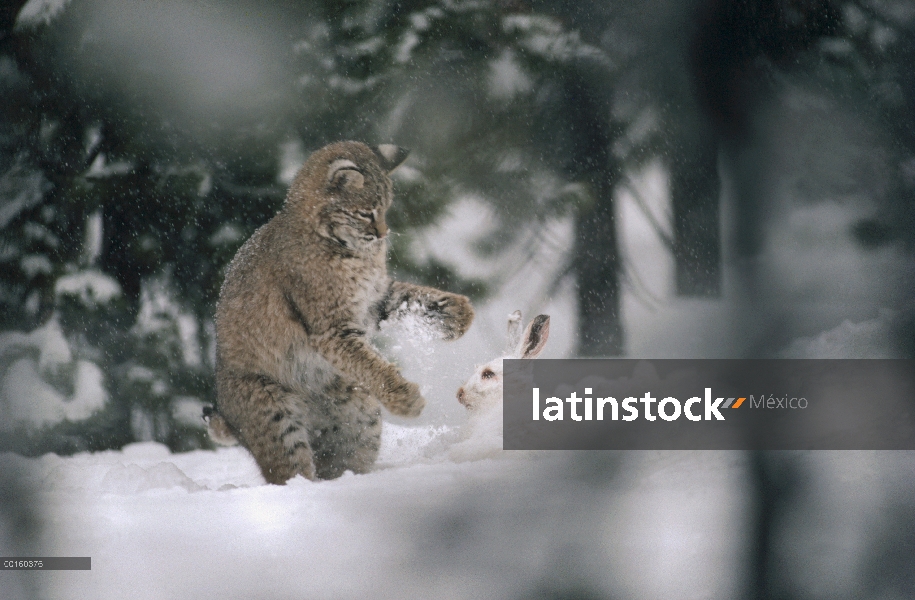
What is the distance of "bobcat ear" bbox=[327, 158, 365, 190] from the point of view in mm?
1368

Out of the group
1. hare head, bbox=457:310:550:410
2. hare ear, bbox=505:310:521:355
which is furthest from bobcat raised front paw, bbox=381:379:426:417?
hare ear, bbox=505:310:521:355

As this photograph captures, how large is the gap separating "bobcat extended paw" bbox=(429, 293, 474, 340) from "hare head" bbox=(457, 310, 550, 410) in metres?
0.12

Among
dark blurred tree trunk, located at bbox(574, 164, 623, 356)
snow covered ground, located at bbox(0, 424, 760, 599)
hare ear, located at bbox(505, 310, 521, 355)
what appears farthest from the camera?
dark blurred tree trunk, located at bbox(574, 164, 623, 356)

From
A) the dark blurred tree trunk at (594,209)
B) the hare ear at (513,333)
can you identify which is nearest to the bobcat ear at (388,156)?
the hare ear at (513,333)

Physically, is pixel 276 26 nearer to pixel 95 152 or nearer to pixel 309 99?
pixel 309 99

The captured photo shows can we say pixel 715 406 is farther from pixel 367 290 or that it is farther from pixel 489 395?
pixel 367 290

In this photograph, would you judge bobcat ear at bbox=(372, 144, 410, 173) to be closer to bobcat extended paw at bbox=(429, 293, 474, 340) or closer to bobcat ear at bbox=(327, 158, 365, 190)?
bobcat ear at bbox=(327, 158, 365, 190)

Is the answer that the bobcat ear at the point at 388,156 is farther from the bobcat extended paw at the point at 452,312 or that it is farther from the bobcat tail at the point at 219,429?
the bobcat tail at the point at 219,429

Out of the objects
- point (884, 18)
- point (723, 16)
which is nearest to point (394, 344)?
point (723, 16)

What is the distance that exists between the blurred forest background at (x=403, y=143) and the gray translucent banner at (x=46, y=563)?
329 mm

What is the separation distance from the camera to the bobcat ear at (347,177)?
53.9 inches

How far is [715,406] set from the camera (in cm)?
141

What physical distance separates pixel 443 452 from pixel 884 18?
150cm

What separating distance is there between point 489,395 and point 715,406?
47 centimetres
